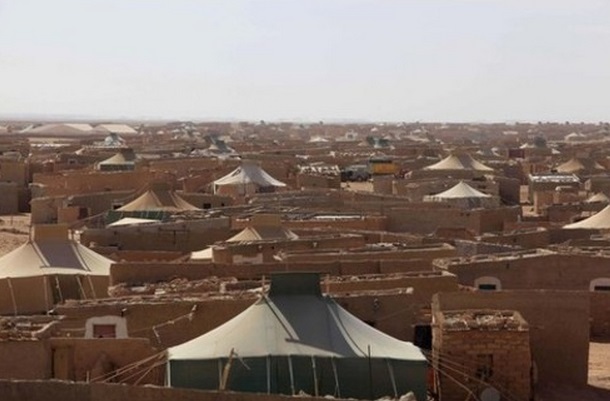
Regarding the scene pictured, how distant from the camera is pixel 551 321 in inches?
651

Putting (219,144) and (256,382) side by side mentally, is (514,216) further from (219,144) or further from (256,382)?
(219,144)

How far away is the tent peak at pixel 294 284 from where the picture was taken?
→ 1353cm

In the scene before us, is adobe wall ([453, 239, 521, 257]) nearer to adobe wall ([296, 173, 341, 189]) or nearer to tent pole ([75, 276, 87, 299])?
tent pole ([75, 276, 87, 299])

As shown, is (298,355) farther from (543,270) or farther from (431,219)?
(431,219)

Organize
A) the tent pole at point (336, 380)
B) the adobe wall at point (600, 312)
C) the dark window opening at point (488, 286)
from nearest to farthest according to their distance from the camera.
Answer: the tent pole at point (336, 380), the adobe wall at point (600, 312), the dark window opening at point (488, 286)

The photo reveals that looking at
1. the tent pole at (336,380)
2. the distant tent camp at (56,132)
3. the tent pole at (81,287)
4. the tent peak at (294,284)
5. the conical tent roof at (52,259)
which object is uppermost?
the tent peak at (294,284)

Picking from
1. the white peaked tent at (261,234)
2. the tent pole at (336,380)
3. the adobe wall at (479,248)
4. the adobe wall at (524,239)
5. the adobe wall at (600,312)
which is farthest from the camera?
the adobe wall at (524,239)

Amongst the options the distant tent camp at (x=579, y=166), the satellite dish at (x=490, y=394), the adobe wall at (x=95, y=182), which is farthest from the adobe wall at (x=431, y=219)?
the distant tent camp at (x=579, y=166)

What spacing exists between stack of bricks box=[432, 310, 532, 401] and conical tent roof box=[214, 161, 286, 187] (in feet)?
86.4

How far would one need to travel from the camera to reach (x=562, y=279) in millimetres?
21234

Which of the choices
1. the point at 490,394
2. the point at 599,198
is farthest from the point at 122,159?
the point at 490,394

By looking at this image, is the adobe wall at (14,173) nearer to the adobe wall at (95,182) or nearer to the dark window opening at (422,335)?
the adobe wall at (95,182)

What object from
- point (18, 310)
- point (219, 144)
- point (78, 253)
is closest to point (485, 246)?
point (78, 253)

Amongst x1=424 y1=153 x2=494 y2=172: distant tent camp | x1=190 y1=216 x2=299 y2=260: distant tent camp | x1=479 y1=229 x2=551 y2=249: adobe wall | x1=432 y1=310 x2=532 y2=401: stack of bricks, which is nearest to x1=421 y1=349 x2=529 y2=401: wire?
x1=432 y1=310 x2=532 y2=401: stack of bricks
